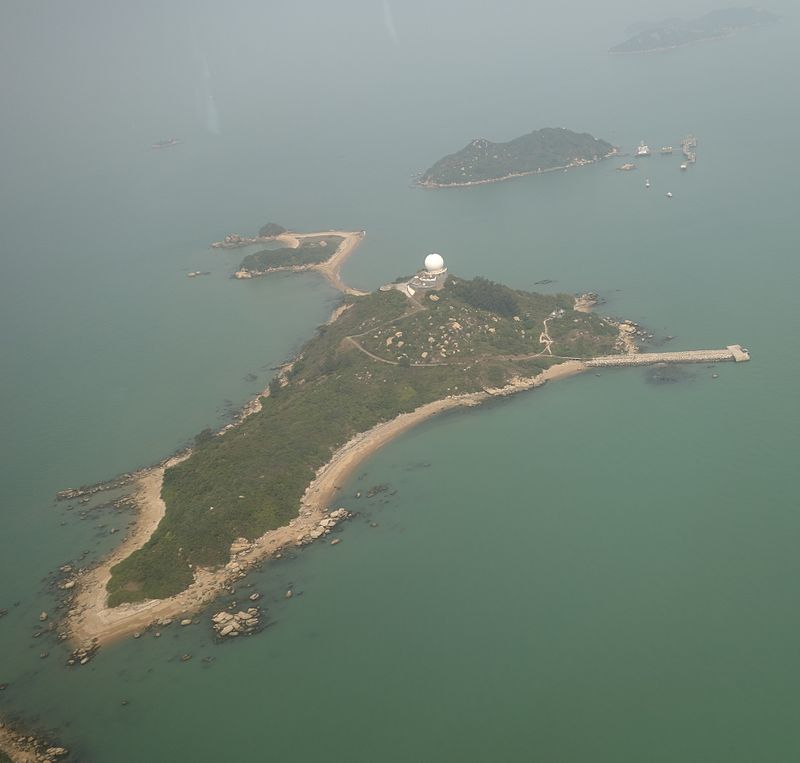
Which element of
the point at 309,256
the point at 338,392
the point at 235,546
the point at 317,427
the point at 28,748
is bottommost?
the point at 28,748

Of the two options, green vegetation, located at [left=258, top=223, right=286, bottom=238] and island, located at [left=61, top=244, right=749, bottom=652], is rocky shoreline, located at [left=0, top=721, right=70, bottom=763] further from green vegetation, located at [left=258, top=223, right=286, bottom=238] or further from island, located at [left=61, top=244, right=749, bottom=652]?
green vegetation, located at [left=258, top=223, right=286, bottom=238]

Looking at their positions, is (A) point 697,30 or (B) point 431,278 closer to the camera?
(B) point 431,278

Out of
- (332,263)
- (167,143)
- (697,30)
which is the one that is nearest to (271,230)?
(332,263)

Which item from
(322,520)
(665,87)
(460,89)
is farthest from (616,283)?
(460,89)

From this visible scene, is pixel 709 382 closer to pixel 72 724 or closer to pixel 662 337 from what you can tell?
pixel 662 337

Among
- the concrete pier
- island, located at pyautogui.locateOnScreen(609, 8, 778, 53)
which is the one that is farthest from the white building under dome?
island, located at pyautogui.locateOnScreen(609, 8, 778, 53)

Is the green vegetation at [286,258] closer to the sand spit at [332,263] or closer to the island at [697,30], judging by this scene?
the sand spit at [332,263]

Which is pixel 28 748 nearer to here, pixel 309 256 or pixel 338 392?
pixel 338 392
